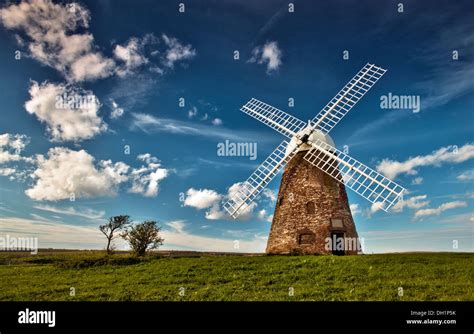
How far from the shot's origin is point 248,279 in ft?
56.8

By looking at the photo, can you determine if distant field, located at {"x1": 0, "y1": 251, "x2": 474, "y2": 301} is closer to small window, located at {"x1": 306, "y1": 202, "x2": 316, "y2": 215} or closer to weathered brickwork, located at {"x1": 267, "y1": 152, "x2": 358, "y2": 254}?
weathered brickwork, located at {"x1": 267, "y1": 152, "x2": 358, "y2": 254}

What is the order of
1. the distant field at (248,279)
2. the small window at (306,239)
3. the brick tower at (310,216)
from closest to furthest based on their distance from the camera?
the distant field at (248,279) → the brick tower at (310,216) → the small window at (306,239)

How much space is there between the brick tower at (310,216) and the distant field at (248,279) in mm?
3326

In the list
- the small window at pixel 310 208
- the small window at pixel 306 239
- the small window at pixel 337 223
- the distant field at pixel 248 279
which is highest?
the small window at pixel 310 208

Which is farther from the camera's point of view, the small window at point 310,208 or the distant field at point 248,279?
the small window at point 310,208

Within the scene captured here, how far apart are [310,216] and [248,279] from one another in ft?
30.8

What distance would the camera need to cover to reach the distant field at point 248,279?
14.3 metres

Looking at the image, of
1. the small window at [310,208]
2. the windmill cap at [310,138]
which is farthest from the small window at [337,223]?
the windmill cap at [310,138]

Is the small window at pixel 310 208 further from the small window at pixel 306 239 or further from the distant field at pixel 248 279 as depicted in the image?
the distant field at pixel 248 279

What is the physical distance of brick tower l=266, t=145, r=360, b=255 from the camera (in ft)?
81.5

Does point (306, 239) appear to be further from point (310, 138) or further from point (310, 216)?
point (310, 138)
